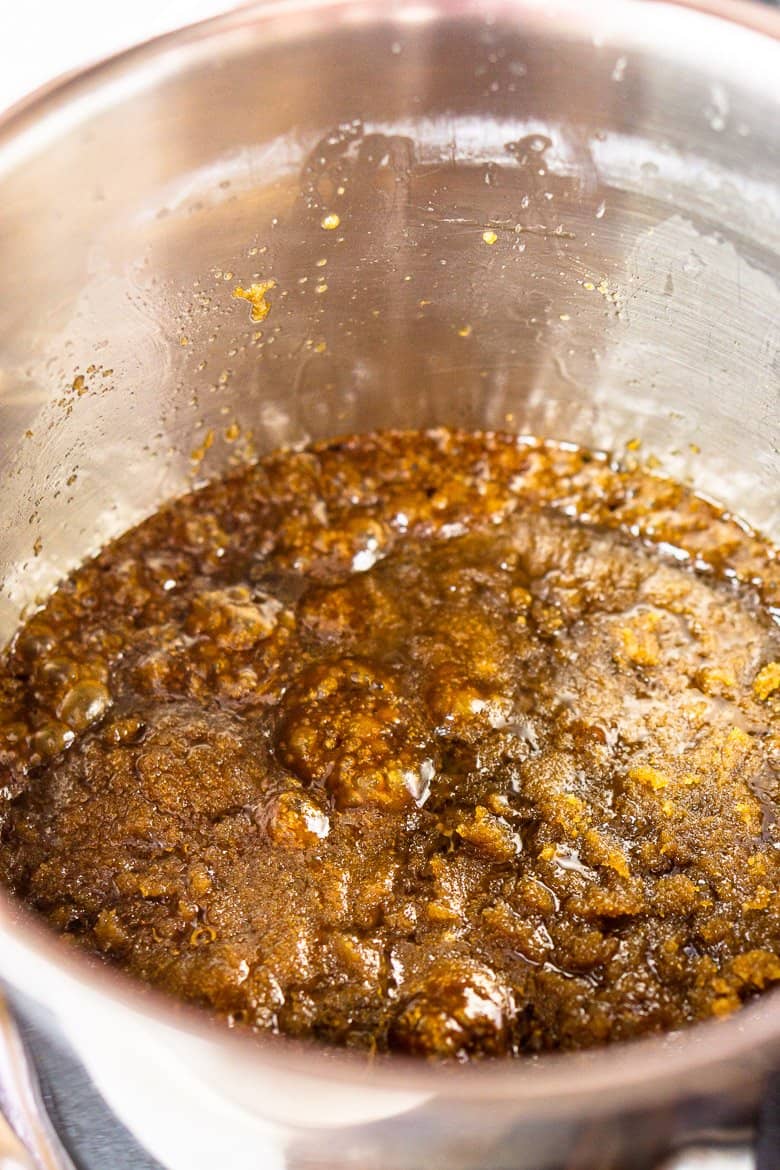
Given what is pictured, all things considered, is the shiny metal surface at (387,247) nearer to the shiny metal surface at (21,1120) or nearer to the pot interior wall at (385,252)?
the pot interior wall at (385,252)

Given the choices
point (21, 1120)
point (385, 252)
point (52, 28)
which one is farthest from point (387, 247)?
point (21, 1120)

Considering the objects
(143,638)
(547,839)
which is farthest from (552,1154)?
(143,638)

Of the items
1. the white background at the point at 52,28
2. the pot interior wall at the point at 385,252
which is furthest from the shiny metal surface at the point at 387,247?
the white background at the point at 52,28

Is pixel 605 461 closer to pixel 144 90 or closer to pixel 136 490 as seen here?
pixel 136 490

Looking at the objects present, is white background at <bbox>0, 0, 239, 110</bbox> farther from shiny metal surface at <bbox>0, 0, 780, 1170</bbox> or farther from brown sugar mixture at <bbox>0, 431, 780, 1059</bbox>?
Answer: brown sugar mixture at <bbox>0, 431, 780, 1059</bbox>

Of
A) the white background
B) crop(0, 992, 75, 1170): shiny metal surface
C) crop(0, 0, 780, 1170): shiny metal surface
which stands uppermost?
the white background

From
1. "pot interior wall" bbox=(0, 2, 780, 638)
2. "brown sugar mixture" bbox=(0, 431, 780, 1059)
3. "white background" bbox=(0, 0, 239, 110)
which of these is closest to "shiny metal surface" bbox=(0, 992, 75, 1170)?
"brown sugar mixture" bbox=(0, 431, 780, 1059)

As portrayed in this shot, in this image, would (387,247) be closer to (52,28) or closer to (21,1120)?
(52,28)
